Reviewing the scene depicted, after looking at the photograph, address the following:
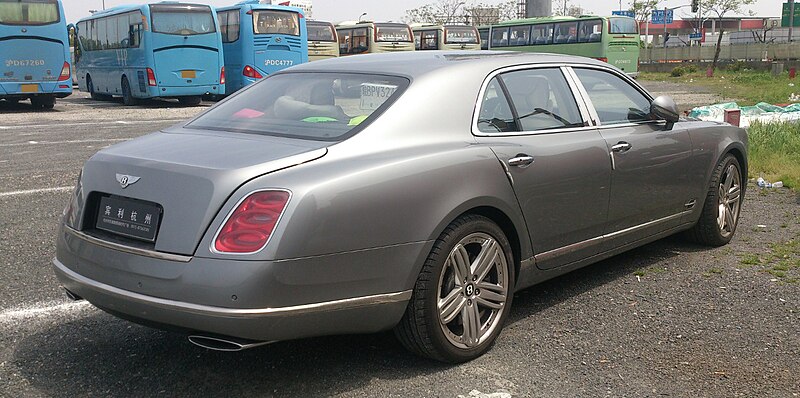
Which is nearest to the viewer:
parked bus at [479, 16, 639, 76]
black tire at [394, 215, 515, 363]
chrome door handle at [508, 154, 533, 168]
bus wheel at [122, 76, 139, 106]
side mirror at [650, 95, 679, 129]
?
black tire at [394, 215, 515, 363]

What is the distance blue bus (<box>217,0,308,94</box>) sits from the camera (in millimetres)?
25938

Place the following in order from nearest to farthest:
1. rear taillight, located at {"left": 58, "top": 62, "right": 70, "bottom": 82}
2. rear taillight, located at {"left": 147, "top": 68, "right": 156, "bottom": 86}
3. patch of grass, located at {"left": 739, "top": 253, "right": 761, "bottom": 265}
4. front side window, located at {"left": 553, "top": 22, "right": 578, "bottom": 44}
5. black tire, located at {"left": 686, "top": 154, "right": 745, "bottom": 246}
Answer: patch of grass, located at {"left": 739, "top": 253, "right": 761, "bottom": 265} → black tire, located at {"left": 686, "top": 154, "right": 745, "bottom": 246} → rear taillight, located at {"left": 58, "top": 62, "right": 70, "bottom": 82} → rear taillight, located at {"left": 147, "top": 68, "right": 156, "bottom": 86} → front side window, located at {"left": 553, "top": 22, "right": 578, "bottom": 44}

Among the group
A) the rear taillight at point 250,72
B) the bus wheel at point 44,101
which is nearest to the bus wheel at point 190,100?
the rear taillight at point 250,72

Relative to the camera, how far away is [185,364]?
13.3 ft

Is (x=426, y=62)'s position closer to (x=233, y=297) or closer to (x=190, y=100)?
(x=233, y=297)

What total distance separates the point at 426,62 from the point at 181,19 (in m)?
20.6

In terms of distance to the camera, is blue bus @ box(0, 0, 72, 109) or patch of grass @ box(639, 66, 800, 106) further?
patch of grass @ box(639, 66, 800, 106)

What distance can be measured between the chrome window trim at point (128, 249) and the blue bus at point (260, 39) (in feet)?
72.7

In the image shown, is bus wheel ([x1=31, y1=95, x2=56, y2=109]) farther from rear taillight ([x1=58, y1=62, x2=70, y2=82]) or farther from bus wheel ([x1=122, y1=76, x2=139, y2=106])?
bus wheel ([x1=122, y1=76, x2=139, y2=106])

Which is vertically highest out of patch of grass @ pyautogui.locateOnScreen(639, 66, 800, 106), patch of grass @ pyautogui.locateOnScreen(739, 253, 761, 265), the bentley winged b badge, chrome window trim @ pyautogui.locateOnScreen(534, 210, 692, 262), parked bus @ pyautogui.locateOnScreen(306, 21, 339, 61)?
parked bus @ pyautogui.locateOnScreen(306, 21, 339, 61)

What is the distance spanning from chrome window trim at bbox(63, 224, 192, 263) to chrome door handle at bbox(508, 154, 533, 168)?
1.67 meters

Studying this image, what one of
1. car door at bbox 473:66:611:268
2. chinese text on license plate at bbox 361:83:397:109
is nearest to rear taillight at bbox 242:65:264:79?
car door at bbox 473:66:611:268

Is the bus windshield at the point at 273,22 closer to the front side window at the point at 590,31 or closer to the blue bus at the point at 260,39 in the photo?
the blue bus at the point at 260,39

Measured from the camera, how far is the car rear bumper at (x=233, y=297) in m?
3.33
